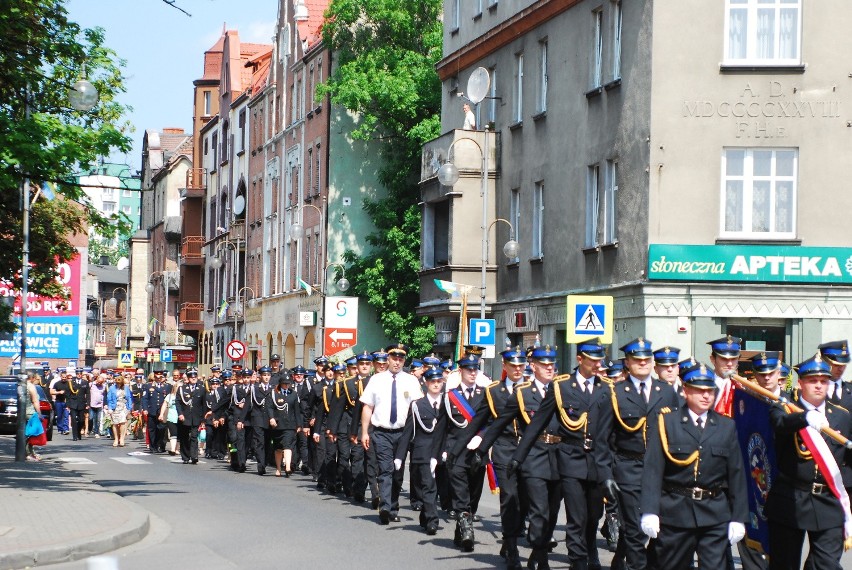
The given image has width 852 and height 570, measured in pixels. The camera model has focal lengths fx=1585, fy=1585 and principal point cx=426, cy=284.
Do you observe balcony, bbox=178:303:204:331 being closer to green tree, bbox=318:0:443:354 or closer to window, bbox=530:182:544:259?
green tree, bbox=318:0:443:354

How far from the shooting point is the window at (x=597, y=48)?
107ft

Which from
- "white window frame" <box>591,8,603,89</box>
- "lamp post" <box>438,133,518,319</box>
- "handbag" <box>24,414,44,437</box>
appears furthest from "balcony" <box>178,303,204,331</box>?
"handbag" <box>24,414,44,437</box>

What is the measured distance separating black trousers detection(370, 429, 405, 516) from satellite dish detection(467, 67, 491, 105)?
18.9 m

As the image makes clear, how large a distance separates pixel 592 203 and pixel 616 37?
11.3ft

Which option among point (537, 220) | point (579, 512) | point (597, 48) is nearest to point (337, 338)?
point (537, 220)

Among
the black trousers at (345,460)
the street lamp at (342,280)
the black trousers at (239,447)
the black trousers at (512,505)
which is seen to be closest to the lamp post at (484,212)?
the black trousers at (239,447)

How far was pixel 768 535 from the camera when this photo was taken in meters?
10.5

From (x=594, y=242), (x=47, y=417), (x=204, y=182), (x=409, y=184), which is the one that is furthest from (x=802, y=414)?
(x=204, y=182)

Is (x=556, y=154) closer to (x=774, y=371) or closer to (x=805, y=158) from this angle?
(x=805, y=158)

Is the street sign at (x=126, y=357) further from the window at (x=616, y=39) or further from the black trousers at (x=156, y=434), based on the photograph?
the window at (x=616, y=39)

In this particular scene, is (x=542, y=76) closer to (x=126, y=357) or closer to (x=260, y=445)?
(x=260, y=445)

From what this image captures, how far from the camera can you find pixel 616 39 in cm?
3189

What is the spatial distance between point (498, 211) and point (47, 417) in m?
13.0

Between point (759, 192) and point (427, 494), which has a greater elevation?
point (759, 192)
